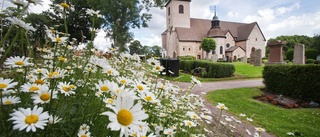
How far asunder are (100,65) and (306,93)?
10.0 metres

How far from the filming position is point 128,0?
25.4m

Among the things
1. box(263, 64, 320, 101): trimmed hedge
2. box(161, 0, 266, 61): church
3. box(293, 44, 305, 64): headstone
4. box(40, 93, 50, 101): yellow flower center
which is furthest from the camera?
box(161, 0, 266, 61): church

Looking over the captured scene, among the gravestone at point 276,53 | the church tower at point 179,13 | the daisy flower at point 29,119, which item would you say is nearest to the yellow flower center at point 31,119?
the daisy flower at point 29,119

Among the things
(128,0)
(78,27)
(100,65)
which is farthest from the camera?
(78,27)

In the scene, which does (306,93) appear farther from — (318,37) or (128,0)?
(318,37)

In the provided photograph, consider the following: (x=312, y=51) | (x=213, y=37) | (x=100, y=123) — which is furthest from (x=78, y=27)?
(x=312, y=51)

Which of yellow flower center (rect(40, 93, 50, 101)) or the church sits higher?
the church

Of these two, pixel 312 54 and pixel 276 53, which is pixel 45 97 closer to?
pixel 276 53

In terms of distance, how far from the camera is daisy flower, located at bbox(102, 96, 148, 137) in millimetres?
793

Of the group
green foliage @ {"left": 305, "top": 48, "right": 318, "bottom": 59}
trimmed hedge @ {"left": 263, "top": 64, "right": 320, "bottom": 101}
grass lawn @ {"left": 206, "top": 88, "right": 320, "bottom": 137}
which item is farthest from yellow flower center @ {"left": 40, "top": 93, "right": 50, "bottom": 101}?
green foliage @ {"left": 305, "top": 48, "right": 318, "bottom": 59}

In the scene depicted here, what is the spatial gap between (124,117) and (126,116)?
12mm

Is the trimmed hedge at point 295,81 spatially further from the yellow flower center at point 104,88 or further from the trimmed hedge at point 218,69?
the yellow flower center at point 104,88

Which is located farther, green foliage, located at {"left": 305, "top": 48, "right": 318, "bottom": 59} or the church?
the church

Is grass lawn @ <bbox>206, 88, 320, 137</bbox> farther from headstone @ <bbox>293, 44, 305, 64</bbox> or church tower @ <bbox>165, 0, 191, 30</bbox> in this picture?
church tower @ <bbox>165, 0, 191, 30</bbox>
